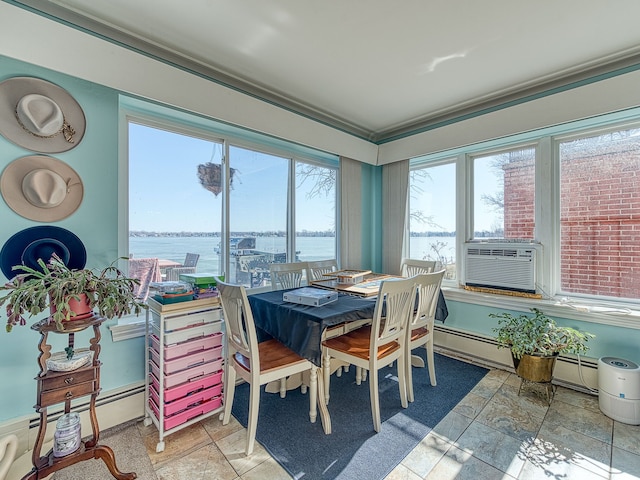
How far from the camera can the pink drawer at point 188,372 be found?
5.96ft

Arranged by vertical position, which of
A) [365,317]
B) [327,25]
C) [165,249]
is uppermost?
[327,25]

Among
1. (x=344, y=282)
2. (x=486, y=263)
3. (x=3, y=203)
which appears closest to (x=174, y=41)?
(x=3, y=203)

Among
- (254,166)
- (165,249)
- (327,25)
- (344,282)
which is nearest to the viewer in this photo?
(327,25)

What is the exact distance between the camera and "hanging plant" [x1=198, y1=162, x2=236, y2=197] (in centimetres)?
255

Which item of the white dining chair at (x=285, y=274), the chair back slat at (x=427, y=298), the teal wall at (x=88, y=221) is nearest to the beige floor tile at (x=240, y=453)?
the teal wall at (x=88, y=221)

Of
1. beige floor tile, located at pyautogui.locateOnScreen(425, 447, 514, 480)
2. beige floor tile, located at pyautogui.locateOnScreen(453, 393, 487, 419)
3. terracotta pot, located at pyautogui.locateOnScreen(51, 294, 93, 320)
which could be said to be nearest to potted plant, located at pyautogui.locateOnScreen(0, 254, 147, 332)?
terracotta pot, located at pyautogui.locateOnScreen(51, 294, 93, 320)

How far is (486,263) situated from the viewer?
9.84 feet

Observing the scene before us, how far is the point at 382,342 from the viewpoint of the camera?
192 centimetres

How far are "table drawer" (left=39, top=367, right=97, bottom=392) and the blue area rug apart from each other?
1.01 metres

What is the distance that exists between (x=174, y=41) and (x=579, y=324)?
12.5 feet

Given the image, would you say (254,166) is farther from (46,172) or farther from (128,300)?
(128,300)

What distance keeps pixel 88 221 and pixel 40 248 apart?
284mm

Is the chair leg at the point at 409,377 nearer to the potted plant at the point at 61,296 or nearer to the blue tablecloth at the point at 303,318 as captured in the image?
the blue tablecloth at the point at 303,318

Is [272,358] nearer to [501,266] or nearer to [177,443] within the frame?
[177,443]
